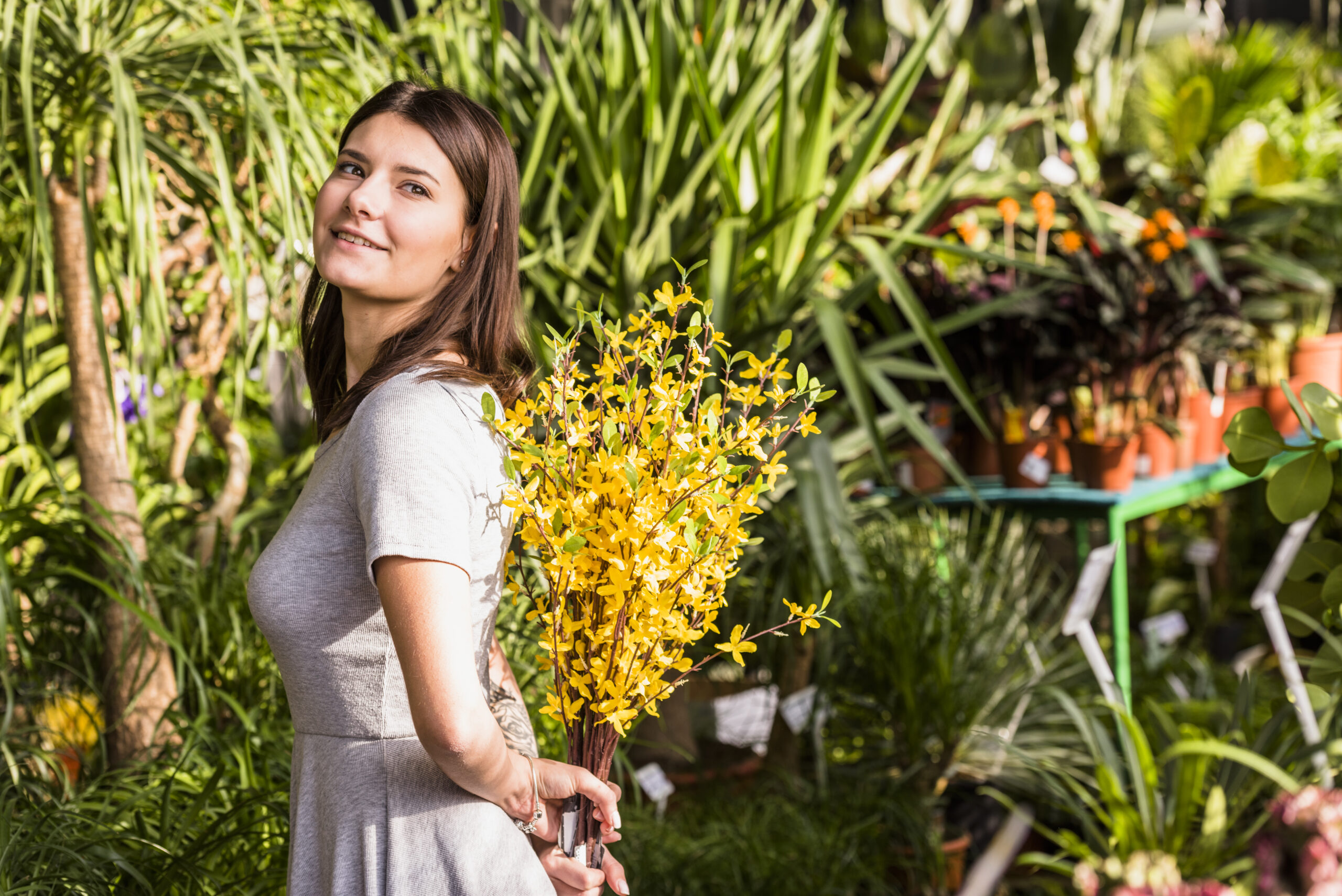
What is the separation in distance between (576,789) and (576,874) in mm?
77

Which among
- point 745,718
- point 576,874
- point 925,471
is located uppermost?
point 576,874

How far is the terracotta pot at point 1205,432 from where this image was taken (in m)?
2.58

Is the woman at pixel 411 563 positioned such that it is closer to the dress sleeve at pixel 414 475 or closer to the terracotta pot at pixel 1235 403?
the dress sleeve at pixel 414 475

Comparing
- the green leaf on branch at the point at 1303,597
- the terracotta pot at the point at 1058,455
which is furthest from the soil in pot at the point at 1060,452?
the green leaf on branch at the point at 1303,597

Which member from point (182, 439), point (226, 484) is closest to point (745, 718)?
point (226, 484)

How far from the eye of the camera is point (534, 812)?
2.60 ft

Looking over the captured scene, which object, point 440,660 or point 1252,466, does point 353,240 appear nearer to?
point 440,660

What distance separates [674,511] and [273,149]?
0.89 meters

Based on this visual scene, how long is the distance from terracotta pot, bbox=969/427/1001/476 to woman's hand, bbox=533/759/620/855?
72.3 inches

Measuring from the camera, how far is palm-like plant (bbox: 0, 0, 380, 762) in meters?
1.33

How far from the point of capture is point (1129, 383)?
242 cm

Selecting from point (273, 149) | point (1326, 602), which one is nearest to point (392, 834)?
point (1326, 602)

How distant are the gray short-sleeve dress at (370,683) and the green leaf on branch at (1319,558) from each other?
27.6 inches

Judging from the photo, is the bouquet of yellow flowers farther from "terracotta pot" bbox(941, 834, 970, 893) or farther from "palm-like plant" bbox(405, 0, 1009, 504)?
"terracotta pot" bbox(941, 834, 970, 893)
